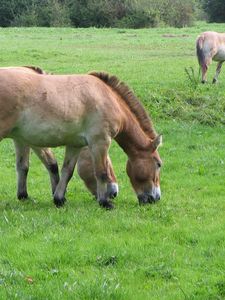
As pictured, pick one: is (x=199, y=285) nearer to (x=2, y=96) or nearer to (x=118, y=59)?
(x=2, y=96)

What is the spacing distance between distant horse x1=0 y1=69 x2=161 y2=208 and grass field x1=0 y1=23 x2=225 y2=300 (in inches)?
17.7

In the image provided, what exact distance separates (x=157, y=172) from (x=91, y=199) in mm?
1163

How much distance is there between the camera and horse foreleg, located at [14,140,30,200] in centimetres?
970

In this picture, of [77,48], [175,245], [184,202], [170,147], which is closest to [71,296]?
[175,245]

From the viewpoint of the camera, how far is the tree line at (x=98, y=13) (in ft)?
194

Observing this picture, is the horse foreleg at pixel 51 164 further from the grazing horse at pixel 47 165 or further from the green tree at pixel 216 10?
the green tree at pixel 216 10

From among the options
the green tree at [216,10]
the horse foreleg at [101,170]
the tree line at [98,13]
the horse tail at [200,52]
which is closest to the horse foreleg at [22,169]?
the horse foreleg at [101,170]

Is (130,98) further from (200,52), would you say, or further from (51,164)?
(200,52)

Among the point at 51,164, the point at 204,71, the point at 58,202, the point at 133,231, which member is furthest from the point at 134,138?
the point at 204,71

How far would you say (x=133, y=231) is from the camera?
776cm

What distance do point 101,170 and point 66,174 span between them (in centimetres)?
59

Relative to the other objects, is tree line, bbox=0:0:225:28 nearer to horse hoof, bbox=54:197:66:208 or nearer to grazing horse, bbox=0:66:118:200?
grazing horse, bbox=0:66:118:200

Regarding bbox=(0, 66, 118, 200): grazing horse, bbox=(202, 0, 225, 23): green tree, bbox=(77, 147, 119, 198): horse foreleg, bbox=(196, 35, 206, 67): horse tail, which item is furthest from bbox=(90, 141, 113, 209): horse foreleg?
bbox=(202, 0, 225, 23): green tree

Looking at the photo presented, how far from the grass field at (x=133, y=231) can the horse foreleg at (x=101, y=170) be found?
22 centimetres
